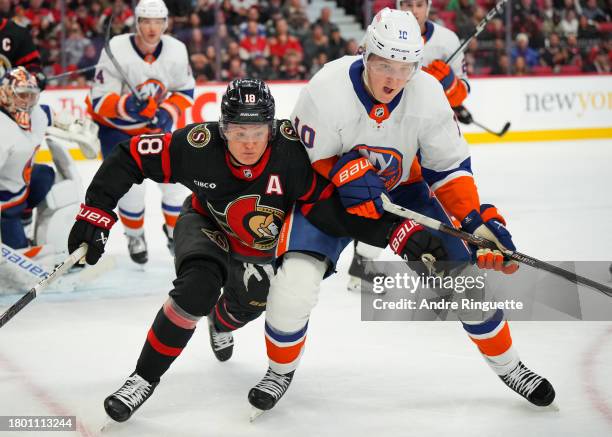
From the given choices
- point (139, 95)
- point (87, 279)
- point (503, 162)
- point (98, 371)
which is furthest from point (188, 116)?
point (98, 371)

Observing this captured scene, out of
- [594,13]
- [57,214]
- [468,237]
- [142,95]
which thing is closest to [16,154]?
[57,214]

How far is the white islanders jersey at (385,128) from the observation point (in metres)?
2.73

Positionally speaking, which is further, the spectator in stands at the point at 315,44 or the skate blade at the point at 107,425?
the spectator in stands at the point at 315,44

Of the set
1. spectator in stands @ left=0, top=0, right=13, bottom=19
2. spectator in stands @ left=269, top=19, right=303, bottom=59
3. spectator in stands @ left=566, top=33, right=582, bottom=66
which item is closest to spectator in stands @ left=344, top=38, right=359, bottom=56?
spectator in stands @ left=269, top=19, right=303, bottom=59

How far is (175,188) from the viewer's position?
16.0 ft

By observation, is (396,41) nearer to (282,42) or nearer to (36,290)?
(36,290)

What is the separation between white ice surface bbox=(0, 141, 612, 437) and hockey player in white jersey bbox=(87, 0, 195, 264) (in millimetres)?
342

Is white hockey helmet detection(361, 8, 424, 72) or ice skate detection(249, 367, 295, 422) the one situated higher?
white hockey helmet detection(361, 8, 424, 72)

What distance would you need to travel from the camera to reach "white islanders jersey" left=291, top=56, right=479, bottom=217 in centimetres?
273

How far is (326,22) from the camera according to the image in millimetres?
9438

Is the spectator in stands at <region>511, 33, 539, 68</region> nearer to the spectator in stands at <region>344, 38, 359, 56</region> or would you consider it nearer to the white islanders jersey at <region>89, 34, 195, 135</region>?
the spectator in stands at <region>344, 38, 359, 56</region>

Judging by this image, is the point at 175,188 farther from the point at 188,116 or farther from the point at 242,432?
the point at 188,116

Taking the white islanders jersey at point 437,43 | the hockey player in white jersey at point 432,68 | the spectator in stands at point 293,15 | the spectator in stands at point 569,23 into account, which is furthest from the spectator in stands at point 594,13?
the white islanders jersey at point 437,43

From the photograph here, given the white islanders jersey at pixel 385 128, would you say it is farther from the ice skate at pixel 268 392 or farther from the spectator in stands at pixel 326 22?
the spectator in stands at pixel 326 22
